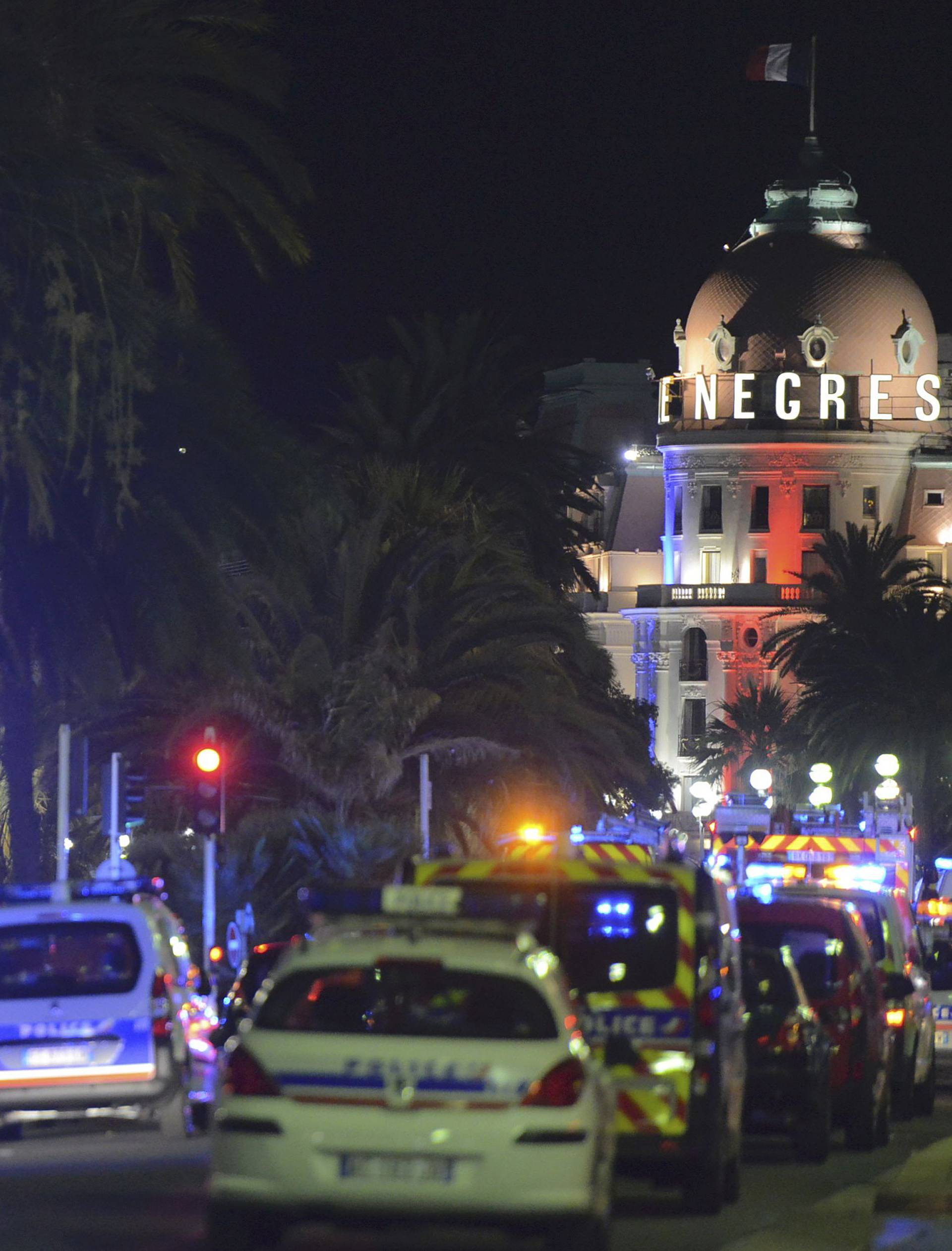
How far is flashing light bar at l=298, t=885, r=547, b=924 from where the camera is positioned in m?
12.8

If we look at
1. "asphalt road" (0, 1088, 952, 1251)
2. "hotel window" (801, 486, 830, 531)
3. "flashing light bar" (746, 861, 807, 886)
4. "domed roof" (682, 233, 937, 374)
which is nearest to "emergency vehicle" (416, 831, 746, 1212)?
"asphalt road" (0, 1088, 952, 1251)

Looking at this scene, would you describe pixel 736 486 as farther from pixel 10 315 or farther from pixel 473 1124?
pixel 473 1124

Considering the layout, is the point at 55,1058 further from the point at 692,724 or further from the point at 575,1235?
the point at 692,724

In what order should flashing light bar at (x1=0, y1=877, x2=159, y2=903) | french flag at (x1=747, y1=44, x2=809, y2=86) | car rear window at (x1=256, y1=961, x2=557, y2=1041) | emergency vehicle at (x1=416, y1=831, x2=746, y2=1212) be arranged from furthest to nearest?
french flag at (x1=747, y1=44, x2=809, y2=86) < flashing light bar at (x1=0, y1=877, x2=159, y2=903) < emergency vehicle at (x1=416, y1=831, x2=746, y2=1212) < car rear window at (x1=256, y1=961, x2=557, y2=1041)

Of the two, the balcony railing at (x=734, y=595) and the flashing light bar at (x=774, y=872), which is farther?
the balcony railing at (x=734, y=595)

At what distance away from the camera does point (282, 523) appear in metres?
27.6

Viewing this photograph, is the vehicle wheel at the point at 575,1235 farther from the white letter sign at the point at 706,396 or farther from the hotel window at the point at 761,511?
the hotel window at the point at 761,511

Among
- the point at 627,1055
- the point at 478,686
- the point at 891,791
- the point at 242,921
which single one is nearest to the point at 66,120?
the point at 242,921

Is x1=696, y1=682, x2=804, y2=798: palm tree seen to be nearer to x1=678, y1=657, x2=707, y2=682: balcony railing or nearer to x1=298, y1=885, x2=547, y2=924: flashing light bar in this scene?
x1=678, y1=657, x2=707, y2=682: balcony railing

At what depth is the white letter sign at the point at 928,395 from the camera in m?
118

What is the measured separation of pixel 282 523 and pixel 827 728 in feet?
156

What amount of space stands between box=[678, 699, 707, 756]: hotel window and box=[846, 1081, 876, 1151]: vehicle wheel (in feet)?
329

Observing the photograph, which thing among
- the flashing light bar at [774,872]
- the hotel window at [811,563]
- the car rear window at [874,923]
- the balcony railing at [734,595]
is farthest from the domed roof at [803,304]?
the car rear window at [874,923]

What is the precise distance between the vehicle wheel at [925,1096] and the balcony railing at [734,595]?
93.1 metres
